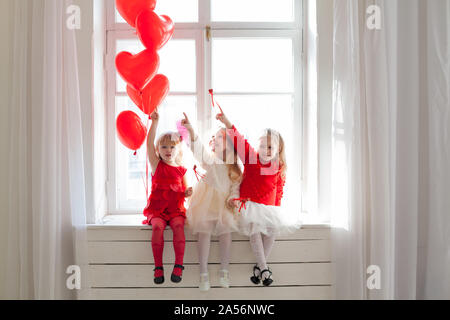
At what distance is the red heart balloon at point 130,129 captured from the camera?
1860 millimetres

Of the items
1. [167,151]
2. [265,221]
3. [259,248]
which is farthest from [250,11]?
[259,248]

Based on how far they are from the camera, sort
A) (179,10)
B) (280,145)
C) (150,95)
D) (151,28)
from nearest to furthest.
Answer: (151,28) < (150,95) < (280,145) < (179,10)

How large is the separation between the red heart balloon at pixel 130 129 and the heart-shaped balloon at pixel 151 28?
367 millimetres

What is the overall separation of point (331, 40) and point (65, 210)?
169 centimetres

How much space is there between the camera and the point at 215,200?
1.90m

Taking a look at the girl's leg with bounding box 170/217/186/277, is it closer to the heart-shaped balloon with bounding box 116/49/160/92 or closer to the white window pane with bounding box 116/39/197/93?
the heart-shaped balloon with bounding box 116/49/160/92

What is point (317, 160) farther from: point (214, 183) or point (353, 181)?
point (214, 183)

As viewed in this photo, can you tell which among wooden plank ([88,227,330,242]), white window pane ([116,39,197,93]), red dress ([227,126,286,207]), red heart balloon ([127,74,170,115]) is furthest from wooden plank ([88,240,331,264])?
white window pane ([116,39,197,93])

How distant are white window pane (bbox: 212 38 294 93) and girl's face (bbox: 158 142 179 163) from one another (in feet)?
1.70

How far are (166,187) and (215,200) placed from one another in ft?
0.88

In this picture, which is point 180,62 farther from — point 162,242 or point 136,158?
point 162,242

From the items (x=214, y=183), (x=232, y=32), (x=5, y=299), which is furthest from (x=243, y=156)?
(x=5, y=299)

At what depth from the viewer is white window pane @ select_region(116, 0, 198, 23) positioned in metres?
2.23

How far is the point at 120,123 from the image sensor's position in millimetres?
1861
